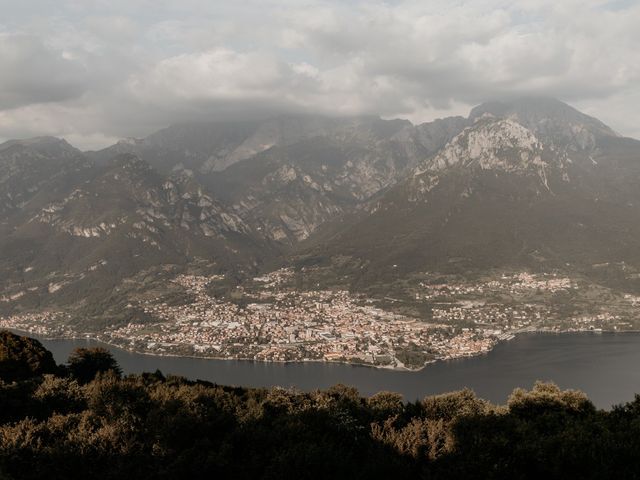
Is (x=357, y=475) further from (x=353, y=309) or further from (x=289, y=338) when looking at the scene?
(x=353, y=309)

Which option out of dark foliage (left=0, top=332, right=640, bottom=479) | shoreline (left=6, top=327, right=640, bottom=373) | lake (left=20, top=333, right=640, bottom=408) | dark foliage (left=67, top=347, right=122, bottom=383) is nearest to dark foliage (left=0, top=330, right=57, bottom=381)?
dark foliage (left=67, top=347, right=122, bottom=383)

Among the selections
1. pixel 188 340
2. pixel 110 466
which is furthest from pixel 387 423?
pixel 188 340

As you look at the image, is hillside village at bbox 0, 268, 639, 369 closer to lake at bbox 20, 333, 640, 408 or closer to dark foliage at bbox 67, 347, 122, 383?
lake at bbox 20, 333, 640, 408

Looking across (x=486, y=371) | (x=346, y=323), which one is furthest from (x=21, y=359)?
(x=346, y=323)

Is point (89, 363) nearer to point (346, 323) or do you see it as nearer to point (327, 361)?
point (327, 361)

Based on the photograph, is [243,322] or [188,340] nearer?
[188,340]
